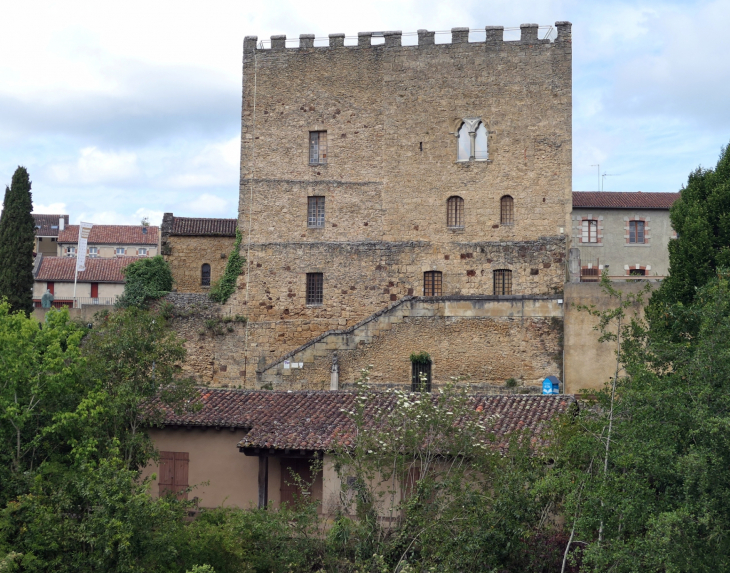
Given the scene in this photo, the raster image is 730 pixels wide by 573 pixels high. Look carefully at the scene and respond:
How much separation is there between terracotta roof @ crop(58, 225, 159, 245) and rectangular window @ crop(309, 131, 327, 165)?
1766 inches

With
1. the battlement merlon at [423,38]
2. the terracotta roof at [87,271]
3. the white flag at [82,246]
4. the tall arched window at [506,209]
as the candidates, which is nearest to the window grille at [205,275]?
the battlement merlon at [423,38]

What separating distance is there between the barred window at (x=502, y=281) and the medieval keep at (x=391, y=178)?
2.3 inches

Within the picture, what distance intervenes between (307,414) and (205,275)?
64.4 ft

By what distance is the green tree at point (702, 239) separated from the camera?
2306 centimetres

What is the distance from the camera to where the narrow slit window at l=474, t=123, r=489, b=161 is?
35375 millimetres

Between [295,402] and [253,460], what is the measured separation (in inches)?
80.8

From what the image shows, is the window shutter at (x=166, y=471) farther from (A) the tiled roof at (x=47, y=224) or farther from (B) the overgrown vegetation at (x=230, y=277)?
(A) the tiled roof at (x=47, y=224)

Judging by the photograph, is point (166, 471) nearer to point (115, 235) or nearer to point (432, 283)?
point (432, 283)

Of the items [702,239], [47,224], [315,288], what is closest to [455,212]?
[315,288]

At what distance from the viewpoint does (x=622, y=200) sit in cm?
4184

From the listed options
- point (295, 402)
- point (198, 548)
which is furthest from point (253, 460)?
point (198, 548)

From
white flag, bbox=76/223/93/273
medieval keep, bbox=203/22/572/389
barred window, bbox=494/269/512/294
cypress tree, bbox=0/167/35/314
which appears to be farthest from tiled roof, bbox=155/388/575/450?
white flag, bbox=76/223/93/273

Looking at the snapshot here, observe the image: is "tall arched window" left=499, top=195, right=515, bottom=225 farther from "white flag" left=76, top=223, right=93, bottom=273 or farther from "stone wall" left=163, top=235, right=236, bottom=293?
"white flag" left=76, top=223, right=93, bottom=273

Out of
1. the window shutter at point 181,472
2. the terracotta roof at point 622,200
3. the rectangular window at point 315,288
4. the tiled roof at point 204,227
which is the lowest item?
the window shutter at point 181,472
